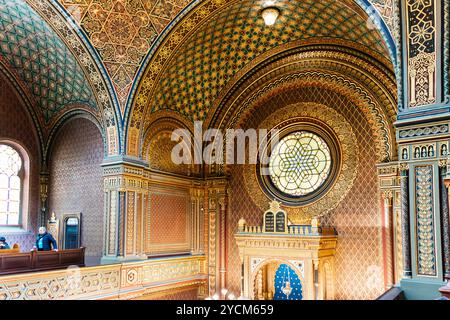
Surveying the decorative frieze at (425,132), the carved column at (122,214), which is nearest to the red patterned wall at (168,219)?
the carved column at (122,214)

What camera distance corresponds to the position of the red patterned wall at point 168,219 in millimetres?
12141

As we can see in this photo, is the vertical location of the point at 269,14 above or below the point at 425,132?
above

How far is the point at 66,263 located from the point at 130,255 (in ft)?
5.12

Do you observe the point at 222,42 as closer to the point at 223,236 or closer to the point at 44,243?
the point at 223,236

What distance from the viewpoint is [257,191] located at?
12289 millimetres

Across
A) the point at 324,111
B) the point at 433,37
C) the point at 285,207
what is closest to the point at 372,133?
the point at 324,111

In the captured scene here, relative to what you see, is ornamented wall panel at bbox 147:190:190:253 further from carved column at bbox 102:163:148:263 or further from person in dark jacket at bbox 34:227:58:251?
person in dark jacket at bbox 34:227:58:251

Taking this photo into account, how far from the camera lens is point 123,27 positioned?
9891 mm

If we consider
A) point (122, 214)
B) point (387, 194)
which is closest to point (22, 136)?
point (122, 214)

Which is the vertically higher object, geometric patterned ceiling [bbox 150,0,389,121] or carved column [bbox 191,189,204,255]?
geometric patterned ceiling [bbox 150,0,389,121]

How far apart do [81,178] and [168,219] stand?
114 inches

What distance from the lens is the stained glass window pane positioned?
1252 cm

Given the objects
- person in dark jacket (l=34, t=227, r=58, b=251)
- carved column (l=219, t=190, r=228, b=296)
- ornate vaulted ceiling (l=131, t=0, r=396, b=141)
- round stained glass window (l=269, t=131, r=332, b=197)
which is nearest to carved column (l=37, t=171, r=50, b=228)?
person in dark jacket (l=34, t=227, r=58, b=251)
